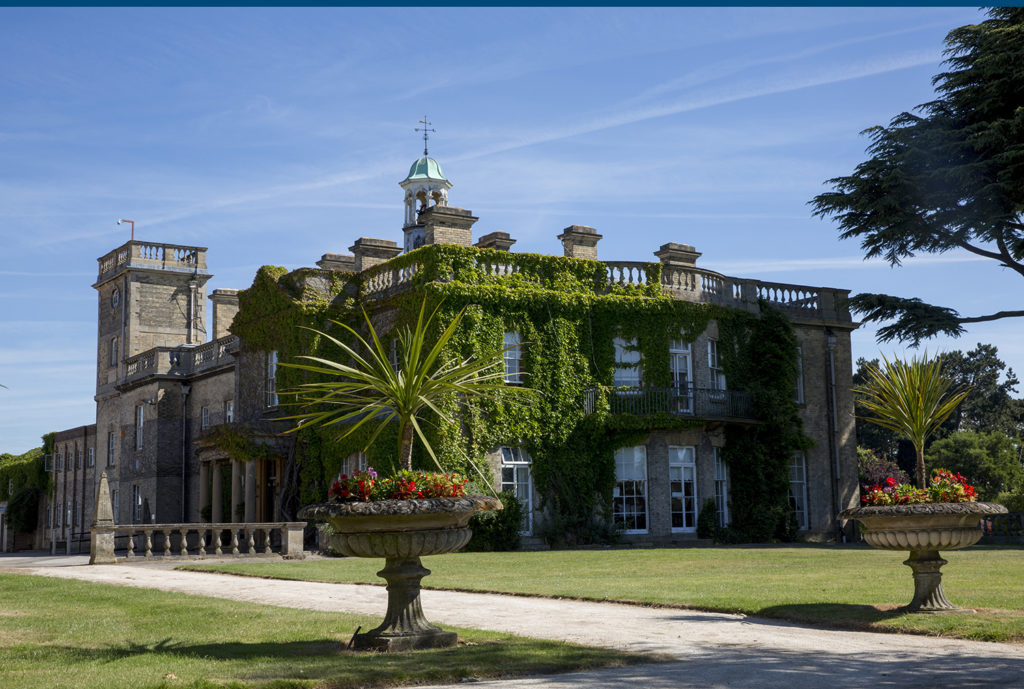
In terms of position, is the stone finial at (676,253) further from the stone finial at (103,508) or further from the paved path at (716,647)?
the paved path at (716,647)

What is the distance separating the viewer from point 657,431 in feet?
105

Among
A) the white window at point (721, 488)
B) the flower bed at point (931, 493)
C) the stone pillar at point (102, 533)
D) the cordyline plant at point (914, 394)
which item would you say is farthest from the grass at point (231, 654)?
the white window at point (721, 488)

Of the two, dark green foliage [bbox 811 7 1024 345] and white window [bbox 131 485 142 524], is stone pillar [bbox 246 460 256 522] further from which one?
dark green foliage [bbox 811 7 1024 345]

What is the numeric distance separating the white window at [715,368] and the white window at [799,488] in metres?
3.68

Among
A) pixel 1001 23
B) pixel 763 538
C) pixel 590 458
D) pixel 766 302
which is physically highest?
pixel 1001 23

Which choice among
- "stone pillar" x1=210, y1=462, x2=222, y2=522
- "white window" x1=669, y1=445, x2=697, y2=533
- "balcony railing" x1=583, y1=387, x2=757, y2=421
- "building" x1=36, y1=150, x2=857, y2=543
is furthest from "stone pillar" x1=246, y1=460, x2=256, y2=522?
"white window" x1=669, y1=445, x2=697, y2=533

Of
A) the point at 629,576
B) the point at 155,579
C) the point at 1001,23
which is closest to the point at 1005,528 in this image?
the point at 1001,23

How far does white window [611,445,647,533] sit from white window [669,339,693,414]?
1.97 meters

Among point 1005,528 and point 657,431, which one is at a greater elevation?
point 657,431

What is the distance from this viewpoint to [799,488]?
35219mm

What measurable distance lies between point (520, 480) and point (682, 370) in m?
6.27

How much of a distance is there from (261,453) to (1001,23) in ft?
77.6

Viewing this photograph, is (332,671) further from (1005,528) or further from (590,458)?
(1005,528)

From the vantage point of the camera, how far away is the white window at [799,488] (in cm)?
3497
